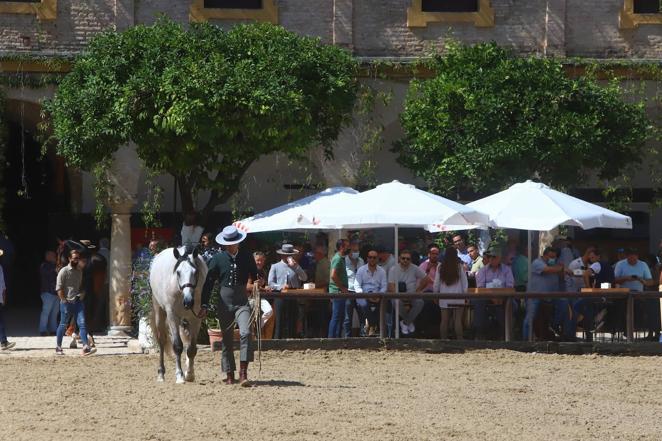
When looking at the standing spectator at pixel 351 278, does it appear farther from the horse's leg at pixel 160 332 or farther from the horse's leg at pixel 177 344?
the horse's leg at pixel 177 344

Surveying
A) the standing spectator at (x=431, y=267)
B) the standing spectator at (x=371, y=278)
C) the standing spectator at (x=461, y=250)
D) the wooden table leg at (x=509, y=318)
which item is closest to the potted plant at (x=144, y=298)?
the standing spectator at (x=371, y=278)

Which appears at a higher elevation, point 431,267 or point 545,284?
point 431,267

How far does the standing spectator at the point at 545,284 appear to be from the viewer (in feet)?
69.0

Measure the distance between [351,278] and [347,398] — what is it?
22.0ft

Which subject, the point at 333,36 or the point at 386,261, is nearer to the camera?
the point at 386,261

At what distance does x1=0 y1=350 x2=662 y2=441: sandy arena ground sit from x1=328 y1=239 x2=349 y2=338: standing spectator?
2.07ft

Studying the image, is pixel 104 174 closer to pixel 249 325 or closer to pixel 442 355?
pixel 442 355


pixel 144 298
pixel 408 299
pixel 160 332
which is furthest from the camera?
pixel 144 298

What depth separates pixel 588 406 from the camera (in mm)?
15094

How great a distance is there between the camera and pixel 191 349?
54.1ft

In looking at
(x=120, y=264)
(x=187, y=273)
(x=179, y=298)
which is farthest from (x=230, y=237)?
(x=120, y=264)

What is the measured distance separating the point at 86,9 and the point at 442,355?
968cm

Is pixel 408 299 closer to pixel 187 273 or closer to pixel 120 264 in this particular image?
pixel 187 273

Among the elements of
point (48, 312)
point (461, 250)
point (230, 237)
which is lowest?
point (48, 312)
